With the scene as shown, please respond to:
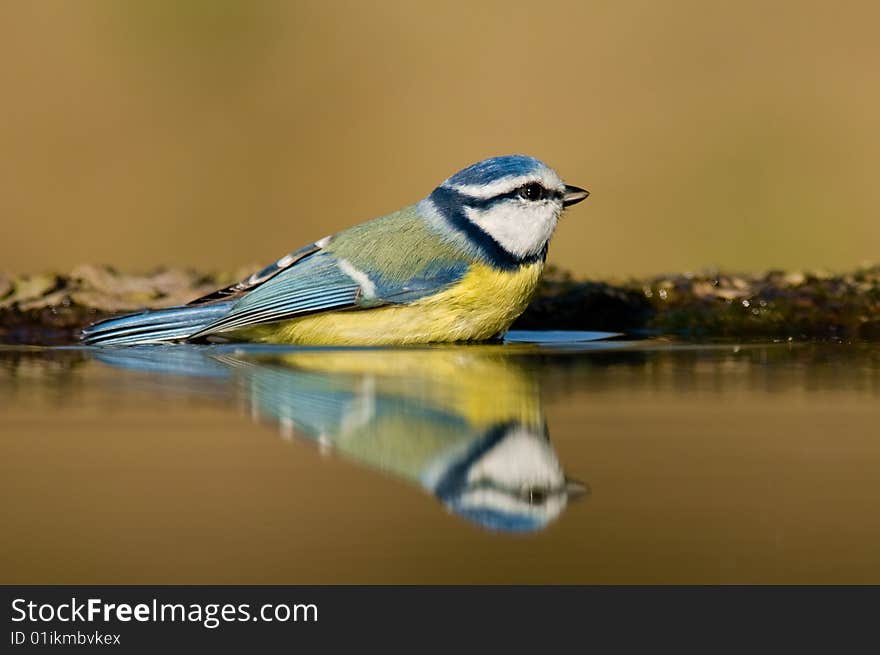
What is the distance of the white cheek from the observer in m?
4.82

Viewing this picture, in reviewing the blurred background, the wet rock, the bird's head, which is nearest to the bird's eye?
the bird's head

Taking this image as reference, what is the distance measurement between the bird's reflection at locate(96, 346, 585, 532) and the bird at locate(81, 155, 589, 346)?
25cm

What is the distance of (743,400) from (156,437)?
1.43 meters

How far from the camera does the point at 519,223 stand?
486 cm

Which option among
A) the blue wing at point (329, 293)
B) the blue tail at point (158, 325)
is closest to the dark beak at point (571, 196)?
the blue wing at point (329, 293)

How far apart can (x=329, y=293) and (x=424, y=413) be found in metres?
1.96

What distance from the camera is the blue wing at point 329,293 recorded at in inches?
183

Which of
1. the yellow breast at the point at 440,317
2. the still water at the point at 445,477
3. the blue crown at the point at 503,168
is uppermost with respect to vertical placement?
the blue crown at the point at 503,168

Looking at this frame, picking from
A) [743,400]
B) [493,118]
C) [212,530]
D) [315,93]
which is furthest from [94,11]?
[212,530]

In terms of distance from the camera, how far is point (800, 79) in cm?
985

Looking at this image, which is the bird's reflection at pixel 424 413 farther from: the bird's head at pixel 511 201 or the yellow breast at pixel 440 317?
the bird's head at pixel 511 201

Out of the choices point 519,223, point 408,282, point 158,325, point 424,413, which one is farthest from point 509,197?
point 424,413

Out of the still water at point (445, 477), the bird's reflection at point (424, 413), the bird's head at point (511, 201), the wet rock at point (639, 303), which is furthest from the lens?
the wet rock at point (639, 303)

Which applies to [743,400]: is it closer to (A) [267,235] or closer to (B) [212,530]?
(B) [212,530]
